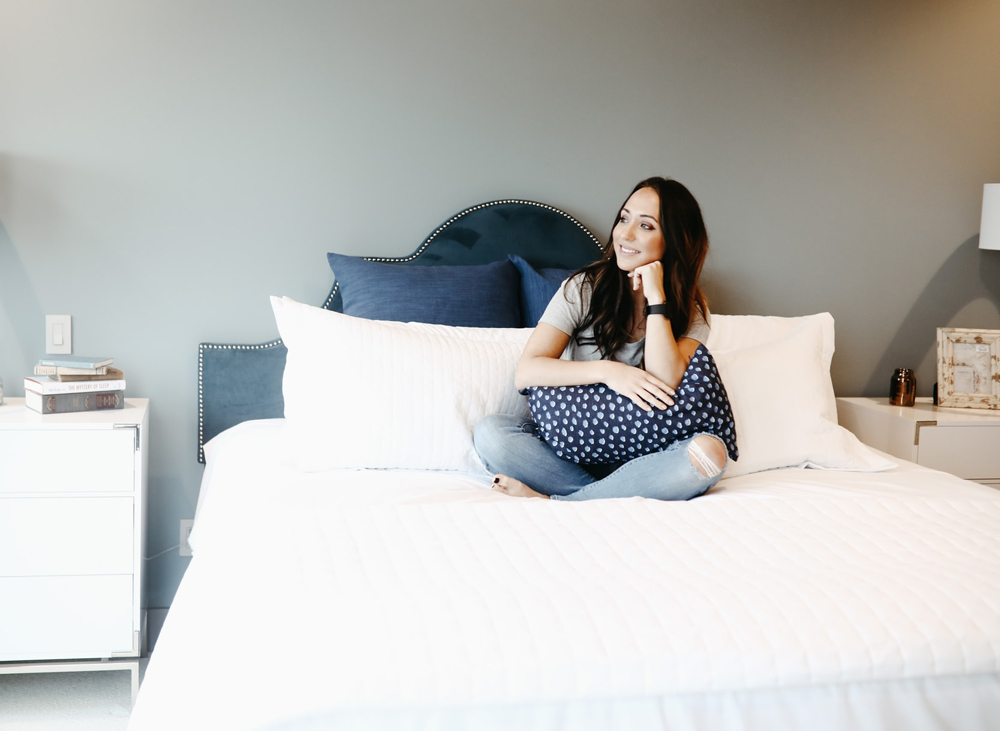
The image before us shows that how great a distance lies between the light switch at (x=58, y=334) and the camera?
2266 millimetres

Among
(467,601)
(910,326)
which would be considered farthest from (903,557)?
(910,326)

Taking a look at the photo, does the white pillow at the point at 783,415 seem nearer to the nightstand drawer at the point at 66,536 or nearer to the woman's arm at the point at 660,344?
the woman's arm at the point at 660,344

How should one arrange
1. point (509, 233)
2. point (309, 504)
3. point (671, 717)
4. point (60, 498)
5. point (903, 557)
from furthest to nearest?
point (509, 233) < point (60, 498) < point (309, 504) < point (903, 557) < point (671, 717)

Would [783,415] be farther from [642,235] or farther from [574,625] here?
[574,625]

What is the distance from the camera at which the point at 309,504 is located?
1.48m

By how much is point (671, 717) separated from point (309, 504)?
0.78 meters

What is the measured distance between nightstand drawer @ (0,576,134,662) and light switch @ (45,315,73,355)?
0.66 metres

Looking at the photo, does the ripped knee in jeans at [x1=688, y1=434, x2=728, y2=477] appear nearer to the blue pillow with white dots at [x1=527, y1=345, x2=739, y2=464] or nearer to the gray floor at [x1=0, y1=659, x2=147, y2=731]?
the blue pillow with white dots at [x1=527, y1=345, x2=739, y2=464]

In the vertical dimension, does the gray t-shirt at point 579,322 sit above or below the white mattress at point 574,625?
above

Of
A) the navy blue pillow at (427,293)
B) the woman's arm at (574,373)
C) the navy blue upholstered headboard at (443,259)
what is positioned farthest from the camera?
the navy blue upholstered headboard at (443,259)

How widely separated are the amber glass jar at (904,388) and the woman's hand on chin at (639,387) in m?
1.25

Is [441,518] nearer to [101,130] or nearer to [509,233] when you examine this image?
[509,233]

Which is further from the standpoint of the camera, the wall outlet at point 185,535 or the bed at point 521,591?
the wall outlet at point 185,535

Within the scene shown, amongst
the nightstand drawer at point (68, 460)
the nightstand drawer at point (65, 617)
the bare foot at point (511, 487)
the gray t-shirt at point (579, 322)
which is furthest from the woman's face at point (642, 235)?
the nightstand drawer at point (65, 617)
